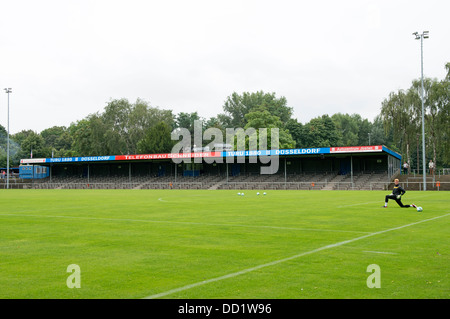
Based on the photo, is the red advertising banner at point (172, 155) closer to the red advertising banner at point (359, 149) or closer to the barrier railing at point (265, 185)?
the barrier railing at point (265, 185)

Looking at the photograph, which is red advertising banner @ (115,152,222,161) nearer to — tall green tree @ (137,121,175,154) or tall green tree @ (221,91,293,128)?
tall green tree @ (137,121,175,154)

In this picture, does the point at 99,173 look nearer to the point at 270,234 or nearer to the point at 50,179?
the point at 50,179

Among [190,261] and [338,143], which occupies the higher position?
[338,143]

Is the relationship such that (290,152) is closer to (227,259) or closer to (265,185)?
(265,185)

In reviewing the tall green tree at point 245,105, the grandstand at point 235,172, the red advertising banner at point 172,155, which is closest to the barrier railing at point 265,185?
the grandstand at point 235,172

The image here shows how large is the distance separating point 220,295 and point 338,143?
100990 mm

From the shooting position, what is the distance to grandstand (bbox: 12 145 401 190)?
189 feet

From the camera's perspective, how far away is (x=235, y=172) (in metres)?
71.1

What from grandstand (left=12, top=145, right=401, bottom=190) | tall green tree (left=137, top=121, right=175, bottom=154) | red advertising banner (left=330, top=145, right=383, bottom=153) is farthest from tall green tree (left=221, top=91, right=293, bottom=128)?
red advertising banner (left=330, top=145, right=383, bottom=153)

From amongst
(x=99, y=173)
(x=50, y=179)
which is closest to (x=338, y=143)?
(x=99, y=173)

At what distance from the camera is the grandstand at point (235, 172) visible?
57719 millimetres

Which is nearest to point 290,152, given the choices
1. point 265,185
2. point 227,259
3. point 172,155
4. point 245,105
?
point 265,185

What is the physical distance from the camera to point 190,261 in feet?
27.4
